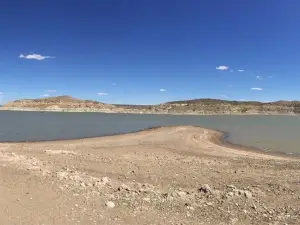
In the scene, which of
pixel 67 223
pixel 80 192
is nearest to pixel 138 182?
pixel 80 192

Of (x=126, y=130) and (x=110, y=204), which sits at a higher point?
(x=110, y=204)

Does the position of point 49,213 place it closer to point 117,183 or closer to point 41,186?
point 41,186

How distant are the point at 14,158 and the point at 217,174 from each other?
27.2 feet

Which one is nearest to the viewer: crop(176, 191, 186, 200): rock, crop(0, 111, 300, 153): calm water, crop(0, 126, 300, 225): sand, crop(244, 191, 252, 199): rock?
crop(0, 126, 300, 225): sand

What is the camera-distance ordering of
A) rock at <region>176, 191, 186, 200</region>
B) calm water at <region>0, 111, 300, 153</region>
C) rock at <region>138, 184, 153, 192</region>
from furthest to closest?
calm water at <region>0, 111, 300, 153</region>
rock at <region>138, 184, 153, 192</region>
rock at <region>176, 191, 186, 200</region>

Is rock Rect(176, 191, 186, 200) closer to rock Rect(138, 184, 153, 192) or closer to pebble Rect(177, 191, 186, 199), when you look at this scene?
pebble Rect(177, 191, 186, 199)

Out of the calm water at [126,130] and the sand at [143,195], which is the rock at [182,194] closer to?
the sand at [143,195]

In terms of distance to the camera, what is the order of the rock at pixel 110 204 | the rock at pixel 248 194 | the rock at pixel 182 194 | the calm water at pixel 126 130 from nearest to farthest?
the rock at pixel 110 204
the rock at pixel 182 194
the rock at pixel 248 194
the calm water at pixel 126 130

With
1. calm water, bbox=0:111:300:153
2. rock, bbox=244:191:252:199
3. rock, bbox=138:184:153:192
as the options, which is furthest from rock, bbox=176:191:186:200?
calm water, bbox=0:111:300:153

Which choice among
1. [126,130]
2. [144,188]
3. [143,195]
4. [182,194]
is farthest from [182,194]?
[126,130]

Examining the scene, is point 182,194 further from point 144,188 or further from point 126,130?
point 126,130

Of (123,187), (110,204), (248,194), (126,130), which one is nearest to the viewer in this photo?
(110,204)

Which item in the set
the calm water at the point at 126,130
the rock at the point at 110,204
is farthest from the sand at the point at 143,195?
the calm water at the point at 126,130

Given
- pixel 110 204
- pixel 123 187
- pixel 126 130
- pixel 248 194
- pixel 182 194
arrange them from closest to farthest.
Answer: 1. pixel 110 204
2. pixel 182 194
3. pixel 248 194
4. pixel 123 187
5. pixel 126 130
